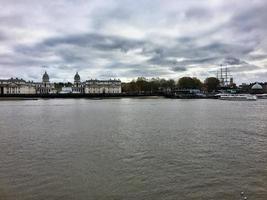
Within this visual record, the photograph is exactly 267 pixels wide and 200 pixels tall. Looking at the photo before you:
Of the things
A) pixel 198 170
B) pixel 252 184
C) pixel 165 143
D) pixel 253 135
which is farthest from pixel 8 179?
pixel 253 135

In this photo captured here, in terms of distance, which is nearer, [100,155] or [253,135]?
[100,155]

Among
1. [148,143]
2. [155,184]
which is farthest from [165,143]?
[155,184]

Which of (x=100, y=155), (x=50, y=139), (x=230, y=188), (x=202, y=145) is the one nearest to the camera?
(x=230, y=188)

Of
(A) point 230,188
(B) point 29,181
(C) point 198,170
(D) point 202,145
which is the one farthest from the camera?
(D) point 202,145

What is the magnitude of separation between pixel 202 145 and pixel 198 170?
7.92 m

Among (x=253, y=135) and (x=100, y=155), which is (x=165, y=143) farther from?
(x=253, y=135)

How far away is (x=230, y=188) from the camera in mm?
14352

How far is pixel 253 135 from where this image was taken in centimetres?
3088

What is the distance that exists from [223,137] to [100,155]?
495 inches

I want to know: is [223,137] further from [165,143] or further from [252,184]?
[252,184]

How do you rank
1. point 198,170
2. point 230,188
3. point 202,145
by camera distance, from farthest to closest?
point 202,145, point 198,170, point 230,188

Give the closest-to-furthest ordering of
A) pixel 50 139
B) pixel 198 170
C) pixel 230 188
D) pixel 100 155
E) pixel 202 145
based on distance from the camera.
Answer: pixel 230 188 → pixel 198 170 → pixel 100 155 → pixel 202 145 → pixel 50 139

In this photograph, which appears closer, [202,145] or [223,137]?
[202,145]

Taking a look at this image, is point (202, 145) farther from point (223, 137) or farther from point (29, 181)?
point (29, 181)
